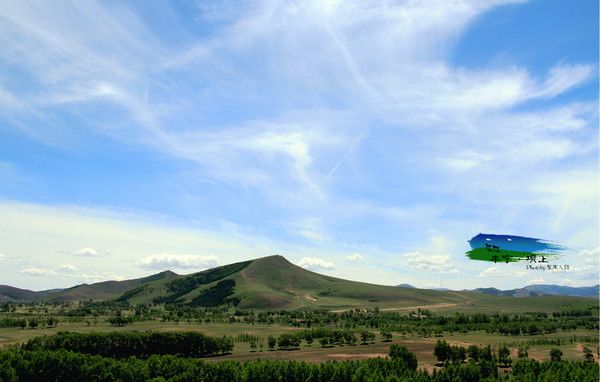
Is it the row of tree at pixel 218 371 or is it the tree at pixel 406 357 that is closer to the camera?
the row of tree at pixel 218 371

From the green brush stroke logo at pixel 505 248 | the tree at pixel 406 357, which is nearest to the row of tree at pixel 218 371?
the tree at pixel 406 357

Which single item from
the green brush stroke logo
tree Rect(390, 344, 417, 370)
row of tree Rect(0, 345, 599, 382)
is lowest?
tree Rect(390, 344, 417, 370)

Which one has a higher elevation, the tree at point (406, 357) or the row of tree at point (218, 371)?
the row of tree at point (218, 371)

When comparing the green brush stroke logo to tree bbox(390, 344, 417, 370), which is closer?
the green brush stroke logo

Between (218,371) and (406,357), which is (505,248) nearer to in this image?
(218,371)

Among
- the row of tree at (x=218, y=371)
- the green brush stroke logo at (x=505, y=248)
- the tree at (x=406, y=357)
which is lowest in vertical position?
the tree at (x=406, y=357)

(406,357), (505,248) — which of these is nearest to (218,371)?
(406,357)

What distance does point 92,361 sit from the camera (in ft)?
488

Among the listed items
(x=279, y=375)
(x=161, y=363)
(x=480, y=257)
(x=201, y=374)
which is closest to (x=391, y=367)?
(x=279, y=375)

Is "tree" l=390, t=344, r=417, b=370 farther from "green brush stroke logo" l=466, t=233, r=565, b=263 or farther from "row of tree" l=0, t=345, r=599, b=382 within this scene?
"green brush stroke logo" l=466, t=233, r=565, b=263

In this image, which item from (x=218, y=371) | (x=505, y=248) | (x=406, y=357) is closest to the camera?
(x=505, y=248)

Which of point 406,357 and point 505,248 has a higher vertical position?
point 505,248

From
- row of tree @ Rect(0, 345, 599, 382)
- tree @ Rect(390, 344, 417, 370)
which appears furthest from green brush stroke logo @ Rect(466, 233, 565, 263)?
tree @ Rect(390, 344, 417, 370)

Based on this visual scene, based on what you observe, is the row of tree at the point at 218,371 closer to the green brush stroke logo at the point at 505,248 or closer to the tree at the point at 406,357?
the tree at the point at 406,357
